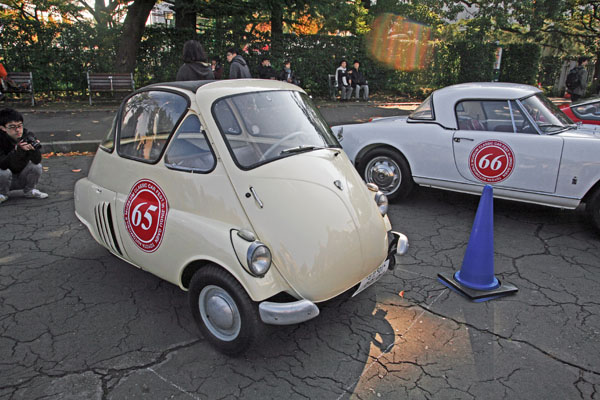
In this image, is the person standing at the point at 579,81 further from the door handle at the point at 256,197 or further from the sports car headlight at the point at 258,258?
the sports car headlight at the point at 258,258

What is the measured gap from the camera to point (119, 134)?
12.6ft

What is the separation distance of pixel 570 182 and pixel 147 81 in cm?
1368

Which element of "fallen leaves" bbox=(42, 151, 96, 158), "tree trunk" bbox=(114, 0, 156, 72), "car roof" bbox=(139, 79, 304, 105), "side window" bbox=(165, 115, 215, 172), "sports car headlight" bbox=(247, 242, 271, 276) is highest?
"tree trunk" bbox=(114, 0, 156, 72)

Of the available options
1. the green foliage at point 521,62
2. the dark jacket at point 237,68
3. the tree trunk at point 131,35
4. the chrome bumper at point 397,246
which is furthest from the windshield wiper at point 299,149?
the green foliage at point 521,62

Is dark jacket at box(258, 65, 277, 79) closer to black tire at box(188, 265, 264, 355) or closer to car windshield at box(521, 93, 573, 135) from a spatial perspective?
car windshield at box(521, 93, 573, 135)

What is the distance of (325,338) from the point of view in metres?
3.18

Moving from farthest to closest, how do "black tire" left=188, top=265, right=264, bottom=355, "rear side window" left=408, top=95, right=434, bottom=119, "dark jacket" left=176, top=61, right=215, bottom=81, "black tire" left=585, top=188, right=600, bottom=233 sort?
"dark jacket" left=176, top=61, right=215, bottom=81
"rear side window" left=408, top=95, right=434, bottom=119
"black tire" left=585, top=188, right=600, bottom=233
"black tire" left=188, top=265, right=264, bottom=355

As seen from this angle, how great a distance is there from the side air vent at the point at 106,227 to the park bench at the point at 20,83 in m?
11.5

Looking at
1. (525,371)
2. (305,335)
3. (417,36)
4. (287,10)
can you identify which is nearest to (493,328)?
(525,371)

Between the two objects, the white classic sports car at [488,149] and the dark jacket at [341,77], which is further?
the dark jacket at [341,77]

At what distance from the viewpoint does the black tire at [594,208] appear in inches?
186

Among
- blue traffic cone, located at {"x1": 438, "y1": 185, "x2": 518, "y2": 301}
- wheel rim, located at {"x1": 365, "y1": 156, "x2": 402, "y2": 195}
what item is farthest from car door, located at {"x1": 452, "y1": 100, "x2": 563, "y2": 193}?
blue traffic cone, located at {"x1": 438, "y1": 185, "x2": 518, "y2": 301}

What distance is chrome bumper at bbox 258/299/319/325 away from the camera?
2639 millimetres

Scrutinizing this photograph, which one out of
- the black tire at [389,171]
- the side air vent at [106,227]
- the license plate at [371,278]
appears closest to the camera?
the license plate at [371,278]
